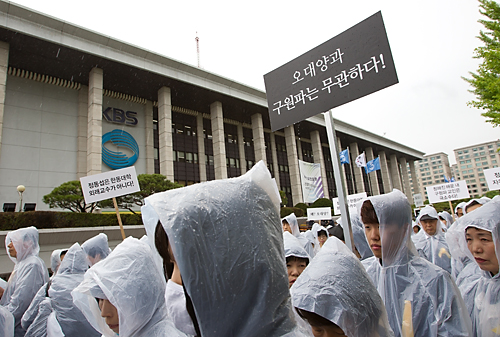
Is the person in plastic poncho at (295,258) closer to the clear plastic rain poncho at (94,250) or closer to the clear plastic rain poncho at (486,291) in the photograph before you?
the clear plastic rain poncho at (486,291)

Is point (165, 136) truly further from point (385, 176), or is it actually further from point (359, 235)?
point (385, 176)

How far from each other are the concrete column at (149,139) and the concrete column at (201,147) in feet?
13.9

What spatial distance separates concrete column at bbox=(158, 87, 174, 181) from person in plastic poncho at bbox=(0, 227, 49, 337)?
1729 centimetres

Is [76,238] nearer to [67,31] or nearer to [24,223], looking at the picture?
[24,223]

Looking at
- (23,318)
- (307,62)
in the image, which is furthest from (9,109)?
(307,62)

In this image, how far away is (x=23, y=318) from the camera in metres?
3.59

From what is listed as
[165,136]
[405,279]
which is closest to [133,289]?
[405,279]

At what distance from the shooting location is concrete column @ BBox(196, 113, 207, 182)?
2697 centimetres

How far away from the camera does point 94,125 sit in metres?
19.3

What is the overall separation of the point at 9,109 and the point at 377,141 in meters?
40.0

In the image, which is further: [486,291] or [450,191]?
[450,191]

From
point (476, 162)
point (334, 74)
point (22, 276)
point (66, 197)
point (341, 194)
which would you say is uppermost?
point (476, 162)

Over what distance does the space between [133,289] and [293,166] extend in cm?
3042

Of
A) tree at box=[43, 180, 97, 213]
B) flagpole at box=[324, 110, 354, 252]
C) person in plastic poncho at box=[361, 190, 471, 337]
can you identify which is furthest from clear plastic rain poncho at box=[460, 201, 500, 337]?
tree at box=[43, 180, 97, 213]
